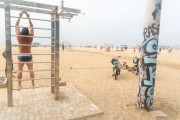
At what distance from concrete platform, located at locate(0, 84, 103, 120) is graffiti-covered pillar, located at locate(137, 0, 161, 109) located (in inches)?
61.0

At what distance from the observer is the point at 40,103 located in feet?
19.2

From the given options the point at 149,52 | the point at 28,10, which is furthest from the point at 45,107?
the point at 149,52

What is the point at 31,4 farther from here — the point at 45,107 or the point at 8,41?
the point at 45,107

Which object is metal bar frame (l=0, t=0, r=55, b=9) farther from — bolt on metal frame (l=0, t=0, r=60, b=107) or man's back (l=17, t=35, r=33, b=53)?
man's back (l=17, t=35, r=33, b=53)

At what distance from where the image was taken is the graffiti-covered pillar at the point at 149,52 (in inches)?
226

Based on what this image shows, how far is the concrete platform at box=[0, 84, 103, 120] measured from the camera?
198 inches

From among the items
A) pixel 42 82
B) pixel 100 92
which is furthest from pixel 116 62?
pixel 42 82

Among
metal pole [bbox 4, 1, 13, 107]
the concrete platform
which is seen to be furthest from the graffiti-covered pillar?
metal pole [bbox 4, 1, 13, 107]

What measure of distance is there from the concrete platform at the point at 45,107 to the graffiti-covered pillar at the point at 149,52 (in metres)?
1.55

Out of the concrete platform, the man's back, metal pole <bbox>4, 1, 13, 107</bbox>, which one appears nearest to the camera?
the concrete platform

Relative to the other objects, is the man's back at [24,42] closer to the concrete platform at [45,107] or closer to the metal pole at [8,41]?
the metal pole at [8,41]

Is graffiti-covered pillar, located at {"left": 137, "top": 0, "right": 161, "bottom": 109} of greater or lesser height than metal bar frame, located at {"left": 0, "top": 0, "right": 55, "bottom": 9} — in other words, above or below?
below

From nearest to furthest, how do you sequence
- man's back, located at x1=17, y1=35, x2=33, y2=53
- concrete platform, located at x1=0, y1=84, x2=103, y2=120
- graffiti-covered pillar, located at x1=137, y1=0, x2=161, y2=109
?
concrete platform, located at x1=0, y1=84, x2=103, y2=120, graffiti-covered pillar, located at x1=137, y1=0, x2=161, y2=109, man's back, located at x1=17, y1=35, x2=33, y2=53

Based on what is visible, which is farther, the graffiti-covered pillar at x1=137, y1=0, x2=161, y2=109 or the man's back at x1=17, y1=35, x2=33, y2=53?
the man's back at x1=17, y1=35, x2=33, y2=53
